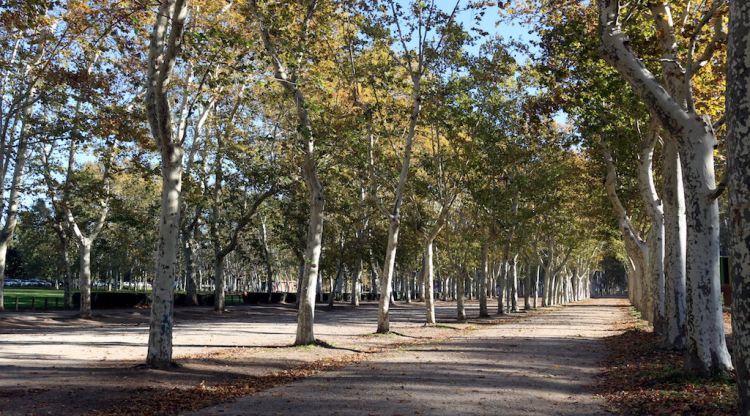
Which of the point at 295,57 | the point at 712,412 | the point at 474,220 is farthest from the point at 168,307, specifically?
the point at 474,220

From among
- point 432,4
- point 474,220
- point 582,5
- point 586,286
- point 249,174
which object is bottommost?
point 586,286

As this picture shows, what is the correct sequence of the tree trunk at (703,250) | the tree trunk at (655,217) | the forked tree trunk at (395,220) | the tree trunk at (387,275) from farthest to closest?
1. the tree trunk at (387,275)
2. the forked tree trunk at (395,220)
3. the tree trunk at (655,217)
4. the tree trunk at (703,250)

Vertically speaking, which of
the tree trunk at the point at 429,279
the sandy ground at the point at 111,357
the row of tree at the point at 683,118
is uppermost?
the row of tree at the point at 683,118

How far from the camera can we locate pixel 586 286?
348ft

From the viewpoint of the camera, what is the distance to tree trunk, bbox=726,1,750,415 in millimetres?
4508

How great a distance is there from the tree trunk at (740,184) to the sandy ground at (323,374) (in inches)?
175

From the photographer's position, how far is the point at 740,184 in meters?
4.60

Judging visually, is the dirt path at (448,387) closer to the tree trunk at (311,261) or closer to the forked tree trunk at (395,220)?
the tree trunk at (311,261)

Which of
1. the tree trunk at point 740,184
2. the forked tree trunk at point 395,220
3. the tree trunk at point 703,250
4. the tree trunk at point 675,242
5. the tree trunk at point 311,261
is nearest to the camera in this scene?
the tree trunk at point 740,184

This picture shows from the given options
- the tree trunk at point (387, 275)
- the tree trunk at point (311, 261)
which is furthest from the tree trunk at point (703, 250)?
the tree trunk at point (387, 275)

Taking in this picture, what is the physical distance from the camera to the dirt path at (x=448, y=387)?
887cm

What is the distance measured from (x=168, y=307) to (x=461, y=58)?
13.8 m

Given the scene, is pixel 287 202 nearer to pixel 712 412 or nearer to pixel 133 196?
pixel 133 196

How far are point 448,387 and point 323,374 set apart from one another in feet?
10.2
